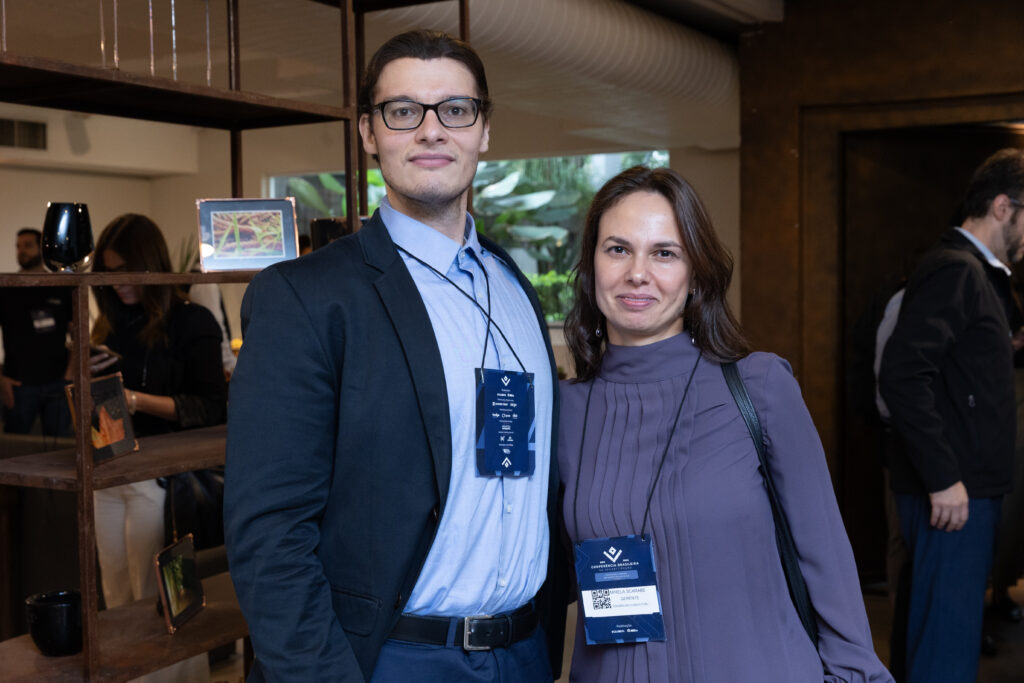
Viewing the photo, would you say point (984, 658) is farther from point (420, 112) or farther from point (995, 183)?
point (420, 112)

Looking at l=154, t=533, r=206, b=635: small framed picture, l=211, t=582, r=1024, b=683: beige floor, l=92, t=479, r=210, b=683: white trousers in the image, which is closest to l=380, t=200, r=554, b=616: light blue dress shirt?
l=154, t=533, r=206, b=635: small framed picture

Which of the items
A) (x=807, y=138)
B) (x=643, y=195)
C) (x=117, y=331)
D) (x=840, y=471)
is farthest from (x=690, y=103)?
(x=643, y=195)

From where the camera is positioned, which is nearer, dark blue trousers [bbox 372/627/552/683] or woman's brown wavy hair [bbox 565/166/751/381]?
dark blue trousers [bbox 372/627/552/683]

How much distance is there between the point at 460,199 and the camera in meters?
1.72

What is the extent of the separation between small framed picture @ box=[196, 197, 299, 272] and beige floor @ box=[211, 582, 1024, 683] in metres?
2.02

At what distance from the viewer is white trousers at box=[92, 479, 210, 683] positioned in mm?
3709

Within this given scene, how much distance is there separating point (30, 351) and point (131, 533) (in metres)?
2.88

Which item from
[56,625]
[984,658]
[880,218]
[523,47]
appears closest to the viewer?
[56,625]

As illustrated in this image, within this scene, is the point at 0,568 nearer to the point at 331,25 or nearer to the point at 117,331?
the point at 117,331

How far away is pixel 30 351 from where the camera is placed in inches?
241

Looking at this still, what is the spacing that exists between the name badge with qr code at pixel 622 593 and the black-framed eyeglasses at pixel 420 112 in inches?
28.3

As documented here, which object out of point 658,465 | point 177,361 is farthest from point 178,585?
point 658,465

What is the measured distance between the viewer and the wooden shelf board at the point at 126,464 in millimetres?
2066

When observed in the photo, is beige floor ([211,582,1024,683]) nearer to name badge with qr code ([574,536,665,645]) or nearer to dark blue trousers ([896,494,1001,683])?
dark blue trousers ([896,494,1001,683])
